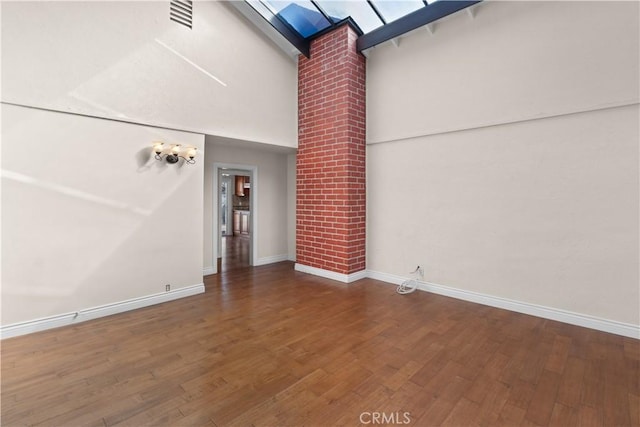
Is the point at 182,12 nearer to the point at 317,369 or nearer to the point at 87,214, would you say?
the point at 87,214

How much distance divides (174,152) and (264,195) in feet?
8.56

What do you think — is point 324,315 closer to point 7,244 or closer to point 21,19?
point 7,244

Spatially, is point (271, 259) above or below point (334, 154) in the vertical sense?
below

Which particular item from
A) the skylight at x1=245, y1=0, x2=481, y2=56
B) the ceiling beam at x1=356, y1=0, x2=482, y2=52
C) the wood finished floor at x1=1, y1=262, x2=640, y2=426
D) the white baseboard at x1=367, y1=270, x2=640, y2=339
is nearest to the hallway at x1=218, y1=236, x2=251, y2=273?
the wood finished floor at x1=1, y1=262, x2=640, y2=426

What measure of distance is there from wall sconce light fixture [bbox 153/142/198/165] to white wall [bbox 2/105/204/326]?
89mm

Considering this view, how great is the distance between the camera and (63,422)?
1893 millimetres

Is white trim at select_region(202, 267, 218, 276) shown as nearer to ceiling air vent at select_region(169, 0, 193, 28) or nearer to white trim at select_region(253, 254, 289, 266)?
white trim at select_region(253, 254, 289, 266)

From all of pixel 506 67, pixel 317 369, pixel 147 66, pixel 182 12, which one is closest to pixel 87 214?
pixel 147 66

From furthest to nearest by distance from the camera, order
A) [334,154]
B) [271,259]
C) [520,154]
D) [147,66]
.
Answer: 1. [271,259]
2. [334,154]
3. [147,66]
4. [520,154]

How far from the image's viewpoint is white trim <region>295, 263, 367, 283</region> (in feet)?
16.5

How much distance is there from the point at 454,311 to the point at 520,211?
1.52m

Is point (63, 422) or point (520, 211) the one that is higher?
point (520, 211)

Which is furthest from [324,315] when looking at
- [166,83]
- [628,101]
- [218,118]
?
[628,101]

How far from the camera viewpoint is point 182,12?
4.07 metres
